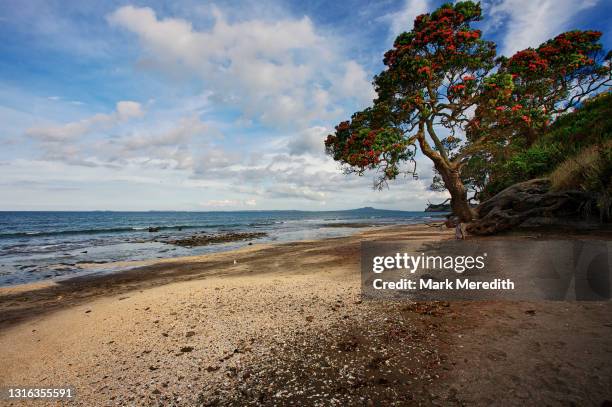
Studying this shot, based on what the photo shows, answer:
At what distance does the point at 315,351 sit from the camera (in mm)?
3977

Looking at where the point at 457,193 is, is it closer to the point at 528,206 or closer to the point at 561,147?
the point at 528,206

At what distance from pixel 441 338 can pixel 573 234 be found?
8.75 m

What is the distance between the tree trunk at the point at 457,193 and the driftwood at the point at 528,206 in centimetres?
207

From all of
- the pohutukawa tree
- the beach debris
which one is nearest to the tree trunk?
the pohutukawa tree

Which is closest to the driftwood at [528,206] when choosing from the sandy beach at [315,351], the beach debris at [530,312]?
the sandy beach at [315,351]

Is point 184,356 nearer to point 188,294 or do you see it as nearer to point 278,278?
point 188,294

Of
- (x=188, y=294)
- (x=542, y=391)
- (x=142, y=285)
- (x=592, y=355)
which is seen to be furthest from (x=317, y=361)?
(x=142, y=285)

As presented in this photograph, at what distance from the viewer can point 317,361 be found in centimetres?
372

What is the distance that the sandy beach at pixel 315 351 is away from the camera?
3039 mm

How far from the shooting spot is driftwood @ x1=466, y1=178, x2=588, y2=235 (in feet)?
33.6

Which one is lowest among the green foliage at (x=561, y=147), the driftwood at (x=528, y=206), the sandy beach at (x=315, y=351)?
the sandy beach at (x=315, y=351)

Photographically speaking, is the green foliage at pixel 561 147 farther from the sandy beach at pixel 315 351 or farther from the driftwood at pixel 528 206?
the sandy beach at pixel 315 351

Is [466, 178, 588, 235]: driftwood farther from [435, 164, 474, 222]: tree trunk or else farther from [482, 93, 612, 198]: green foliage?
[435, 164, 474, 222]: tree trunk

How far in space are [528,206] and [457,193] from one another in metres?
3.91
